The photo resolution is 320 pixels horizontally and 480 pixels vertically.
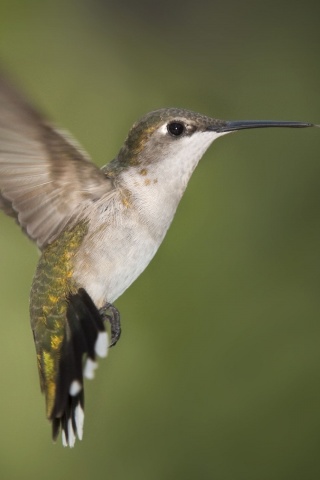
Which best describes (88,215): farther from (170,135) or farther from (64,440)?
(64,440)

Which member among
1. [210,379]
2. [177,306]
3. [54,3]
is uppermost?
[54,3]

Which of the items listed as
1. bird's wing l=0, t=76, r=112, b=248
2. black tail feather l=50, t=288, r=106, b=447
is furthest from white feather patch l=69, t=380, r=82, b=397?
bird's wing l=0, t=76, r=112, b=248

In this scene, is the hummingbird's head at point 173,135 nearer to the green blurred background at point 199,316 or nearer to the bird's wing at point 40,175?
the bird's wing at point 40,175

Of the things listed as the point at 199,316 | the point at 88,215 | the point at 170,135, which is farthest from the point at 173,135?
the point at 199,316

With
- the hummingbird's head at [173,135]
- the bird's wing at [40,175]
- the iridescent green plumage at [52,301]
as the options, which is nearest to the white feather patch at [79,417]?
the iridescent green plumage at [52,301]

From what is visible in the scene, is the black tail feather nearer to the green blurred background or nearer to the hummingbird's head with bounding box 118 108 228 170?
the hummingbird's head with bounding box 118 108 228 170

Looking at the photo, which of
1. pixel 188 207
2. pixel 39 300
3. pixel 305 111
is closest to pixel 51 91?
pixel 188 207

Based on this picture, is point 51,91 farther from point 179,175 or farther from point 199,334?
point 179,175

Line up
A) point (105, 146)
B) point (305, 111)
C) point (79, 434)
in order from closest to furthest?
point (79, 434) → point (105, 146) → point (305, 111)
